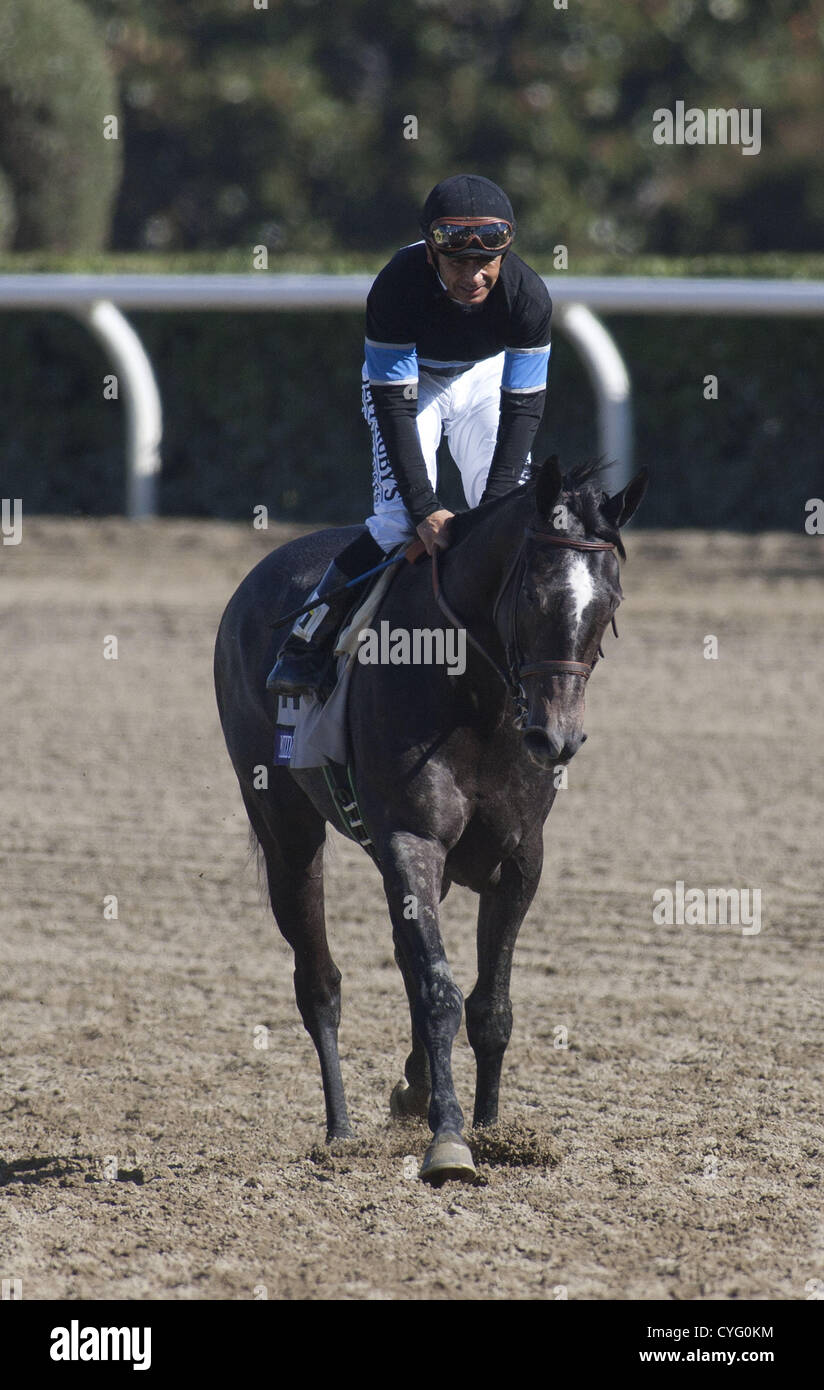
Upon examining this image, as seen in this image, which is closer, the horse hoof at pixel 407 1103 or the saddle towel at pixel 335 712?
the saddle towel at pixel 335 712

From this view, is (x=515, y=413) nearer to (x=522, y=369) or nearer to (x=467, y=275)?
(x=522, y=369)

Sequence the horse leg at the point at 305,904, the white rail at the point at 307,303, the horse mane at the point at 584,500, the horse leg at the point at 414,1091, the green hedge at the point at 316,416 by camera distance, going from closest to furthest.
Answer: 1. the horse mane at the point at 584,500
2. the horse leg at the point at 414,1091
3. the horse leg at the point at 305,904
4. the white rail at the point at 307,303
5. the green hedge at the point at 316,416

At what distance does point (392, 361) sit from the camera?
4.54 m

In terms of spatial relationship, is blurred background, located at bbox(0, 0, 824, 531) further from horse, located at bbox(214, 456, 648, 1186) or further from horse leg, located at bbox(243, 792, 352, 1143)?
horse, located at bbox(214, 456, 648, 1186)

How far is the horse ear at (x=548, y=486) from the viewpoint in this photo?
3902 millimetres

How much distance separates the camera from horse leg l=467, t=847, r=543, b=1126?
181 inches

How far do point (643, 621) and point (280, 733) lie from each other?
6.95 meters

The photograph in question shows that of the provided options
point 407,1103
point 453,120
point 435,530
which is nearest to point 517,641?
point 435,530

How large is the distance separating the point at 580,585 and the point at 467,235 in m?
1.00

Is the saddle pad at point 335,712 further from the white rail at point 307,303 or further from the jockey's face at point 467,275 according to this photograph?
the white rail at point 307,303

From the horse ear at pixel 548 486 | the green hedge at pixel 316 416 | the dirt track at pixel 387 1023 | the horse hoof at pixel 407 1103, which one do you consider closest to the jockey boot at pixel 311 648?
the horse ear at pixel 548 486

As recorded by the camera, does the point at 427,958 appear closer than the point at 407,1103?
Yes

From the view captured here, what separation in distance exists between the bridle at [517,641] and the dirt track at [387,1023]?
48.9 inches

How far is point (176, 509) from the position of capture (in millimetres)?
14445
